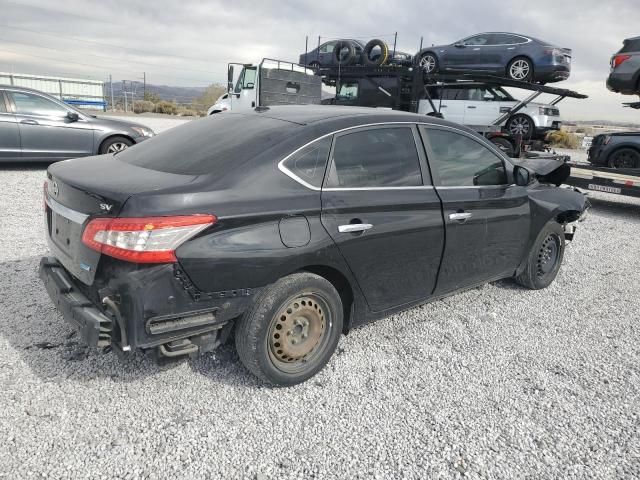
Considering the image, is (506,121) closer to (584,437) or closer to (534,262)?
(534,262)

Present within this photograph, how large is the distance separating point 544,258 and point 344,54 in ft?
44.4

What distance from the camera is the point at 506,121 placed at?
13.8 metres

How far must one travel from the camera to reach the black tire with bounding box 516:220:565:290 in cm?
443

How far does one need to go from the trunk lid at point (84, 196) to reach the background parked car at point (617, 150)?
10.7m

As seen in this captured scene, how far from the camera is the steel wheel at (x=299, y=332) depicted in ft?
8.97

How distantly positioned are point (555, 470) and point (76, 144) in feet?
29.8

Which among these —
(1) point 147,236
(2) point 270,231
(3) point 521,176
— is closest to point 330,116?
(2) point 270,231

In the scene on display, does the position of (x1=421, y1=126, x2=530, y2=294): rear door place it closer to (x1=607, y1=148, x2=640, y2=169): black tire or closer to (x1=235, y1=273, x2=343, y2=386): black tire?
(x1=235, y1=273, x2=343, y2=386): black tire

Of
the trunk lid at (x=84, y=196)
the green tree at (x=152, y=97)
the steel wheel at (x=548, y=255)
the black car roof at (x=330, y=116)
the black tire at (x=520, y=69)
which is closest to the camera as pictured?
the trunk lid at (x=84, y=196)

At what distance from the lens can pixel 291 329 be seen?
9.17 ft

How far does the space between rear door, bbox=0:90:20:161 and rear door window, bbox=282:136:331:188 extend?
7718 mm

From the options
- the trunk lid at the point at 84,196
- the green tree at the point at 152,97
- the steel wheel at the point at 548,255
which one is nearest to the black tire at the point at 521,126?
the steel wheel at the point at 548,255

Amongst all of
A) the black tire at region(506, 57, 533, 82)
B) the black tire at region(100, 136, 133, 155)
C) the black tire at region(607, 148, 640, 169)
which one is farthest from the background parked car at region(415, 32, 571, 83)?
the black tire at region(100, 136, 133, 155)

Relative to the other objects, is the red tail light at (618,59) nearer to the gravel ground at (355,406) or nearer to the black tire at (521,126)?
the black tire at (521,126)
